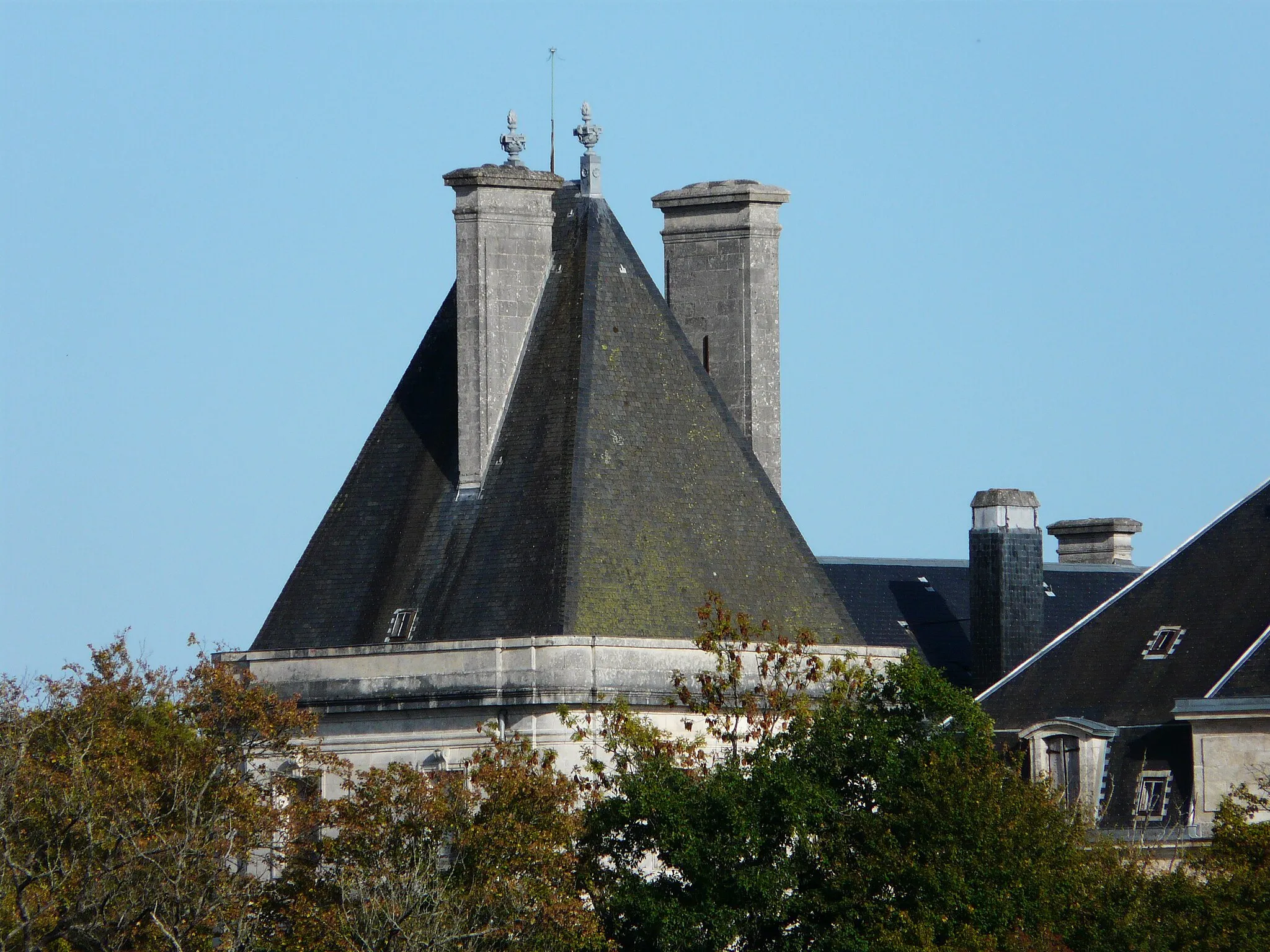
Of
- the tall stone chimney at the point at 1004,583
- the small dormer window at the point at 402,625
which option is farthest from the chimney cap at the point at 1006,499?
the small dormer window at the point at 402,625

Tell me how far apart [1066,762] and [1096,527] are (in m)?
20.3

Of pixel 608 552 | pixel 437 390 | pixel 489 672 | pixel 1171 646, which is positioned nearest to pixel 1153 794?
pixel 1171 646

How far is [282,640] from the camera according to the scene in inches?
1875

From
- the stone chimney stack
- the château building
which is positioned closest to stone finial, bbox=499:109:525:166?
the château building

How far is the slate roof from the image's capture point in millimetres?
61531

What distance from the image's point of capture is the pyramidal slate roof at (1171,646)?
163ft

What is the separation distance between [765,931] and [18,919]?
29.9ft

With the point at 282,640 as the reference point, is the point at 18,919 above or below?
below

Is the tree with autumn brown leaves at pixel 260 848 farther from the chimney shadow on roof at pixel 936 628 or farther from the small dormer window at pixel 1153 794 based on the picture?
the chimney shadow on roof at pixel 936 628

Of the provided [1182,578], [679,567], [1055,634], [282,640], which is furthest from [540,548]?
[1055,634]

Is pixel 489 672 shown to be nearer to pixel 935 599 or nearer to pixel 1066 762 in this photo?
pixel 1066 762

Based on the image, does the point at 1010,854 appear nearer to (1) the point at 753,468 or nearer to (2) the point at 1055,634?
(1) the point at 753,468

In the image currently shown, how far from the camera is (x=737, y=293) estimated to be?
5012 cm

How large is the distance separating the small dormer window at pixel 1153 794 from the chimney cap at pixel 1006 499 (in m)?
11.6
